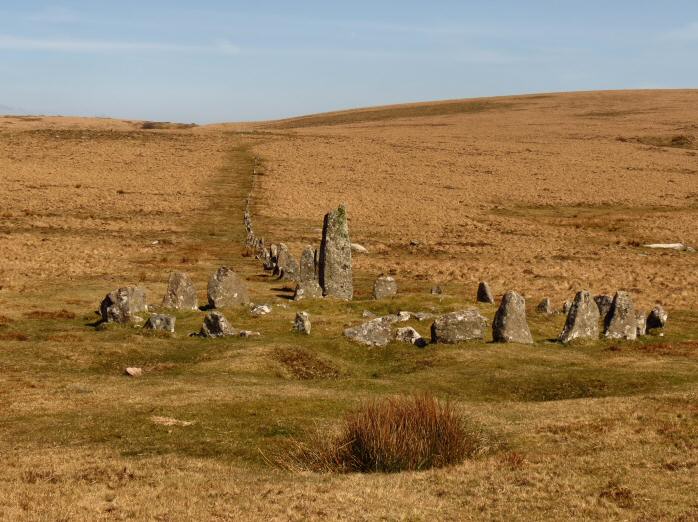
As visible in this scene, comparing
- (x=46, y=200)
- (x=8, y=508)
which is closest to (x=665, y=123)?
(x=46, y=200)

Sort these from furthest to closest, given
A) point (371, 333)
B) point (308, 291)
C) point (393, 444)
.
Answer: point (308, 291) → point (371, 333) → point (393, 444)

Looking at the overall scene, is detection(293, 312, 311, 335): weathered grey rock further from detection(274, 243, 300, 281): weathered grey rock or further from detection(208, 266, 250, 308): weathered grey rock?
detection(274, 243, 300, 281): weathered grey rock

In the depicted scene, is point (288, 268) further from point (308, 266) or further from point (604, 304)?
point (604, 304)

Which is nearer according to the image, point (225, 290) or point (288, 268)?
point (225, 290)

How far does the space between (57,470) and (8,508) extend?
7.54ft

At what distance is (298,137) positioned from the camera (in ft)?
476

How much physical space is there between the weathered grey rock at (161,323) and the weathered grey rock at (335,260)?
381 inches

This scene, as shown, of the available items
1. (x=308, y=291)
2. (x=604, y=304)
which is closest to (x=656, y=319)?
(x=604, y=304)

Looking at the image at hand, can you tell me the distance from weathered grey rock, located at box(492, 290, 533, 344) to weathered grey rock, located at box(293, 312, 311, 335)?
22.2 feet

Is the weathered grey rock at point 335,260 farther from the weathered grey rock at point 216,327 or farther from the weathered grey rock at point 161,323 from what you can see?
the weathered grey rock at point 161,323

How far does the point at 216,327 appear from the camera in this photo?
102ft

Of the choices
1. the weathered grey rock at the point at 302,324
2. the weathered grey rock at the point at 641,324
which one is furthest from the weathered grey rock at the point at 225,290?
the weathered grey rock at the point at 641,324

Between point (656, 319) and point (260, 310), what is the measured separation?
15424mm

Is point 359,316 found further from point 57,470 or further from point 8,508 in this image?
point 8,508
